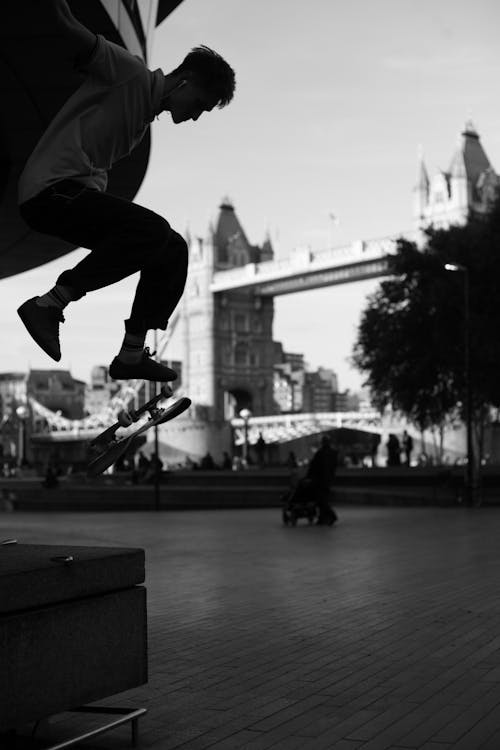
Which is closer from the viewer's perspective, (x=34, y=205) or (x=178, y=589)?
(x=34, y=205)

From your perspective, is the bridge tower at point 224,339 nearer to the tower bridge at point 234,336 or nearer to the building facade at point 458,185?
the tower bridge at point 234,336

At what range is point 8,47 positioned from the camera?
7.97 metres

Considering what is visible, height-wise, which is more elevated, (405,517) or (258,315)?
(258,315)

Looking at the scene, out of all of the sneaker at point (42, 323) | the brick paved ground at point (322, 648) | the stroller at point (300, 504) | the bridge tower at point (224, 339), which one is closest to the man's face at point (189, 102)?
the sneaker at point (42, 323)

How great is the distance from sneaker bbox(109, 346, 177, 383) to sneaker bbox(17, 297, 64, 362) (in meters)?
0.30

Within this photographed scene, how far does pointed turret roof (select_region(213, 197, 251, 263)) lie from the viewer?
381 ft

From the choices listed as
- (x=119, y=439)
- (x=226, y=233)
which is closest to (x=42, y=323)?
(x=119, y=439)

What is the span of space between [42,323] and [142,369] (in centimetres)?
45

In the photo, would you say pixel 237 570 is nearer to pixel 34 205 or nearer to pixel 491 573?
pixel 491 573

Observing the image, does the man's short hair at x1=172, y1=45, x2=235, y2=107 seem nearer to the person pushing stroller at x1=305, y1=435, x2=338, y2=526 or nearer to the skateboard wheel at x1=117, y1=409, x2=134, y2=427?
the skateboard wheel at x1=117, y1=409, x2=134, y2=427

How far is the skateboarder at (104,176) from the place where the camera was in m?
3.74

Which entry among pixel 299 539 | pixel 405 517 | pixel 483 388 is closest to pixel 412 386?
pixel 483 388

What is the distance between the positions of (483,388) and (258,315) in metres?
81.7

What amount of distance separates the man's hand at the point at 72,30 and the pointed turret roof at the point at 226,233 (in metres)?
111
